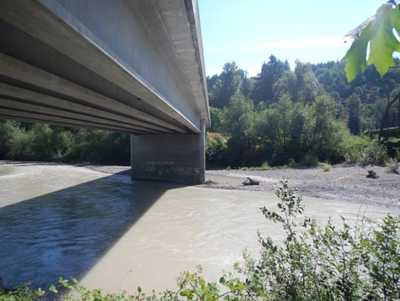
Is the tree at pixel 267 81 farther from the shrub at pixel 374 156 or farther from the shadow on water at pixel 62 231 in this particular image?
the shadow on water at pixel 62 231

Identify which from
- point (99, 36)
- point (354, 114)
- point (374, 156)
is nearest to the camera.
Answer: point (99, 36)

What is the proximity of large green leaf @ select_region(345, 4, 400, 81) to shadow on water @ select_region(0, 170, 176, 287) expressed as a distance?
18.4 feet

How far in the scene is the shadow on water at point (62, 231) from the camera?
5.45 metres

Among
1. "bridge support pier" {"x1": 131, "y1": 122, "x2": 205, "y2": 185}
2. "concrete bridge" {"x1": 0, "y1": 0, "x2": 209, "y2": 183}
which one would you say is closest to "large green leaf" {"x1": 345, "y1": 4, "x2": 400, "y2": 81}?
"concrete bridge" {"x1": 0, "y1": 0, "x2": 209, "y2": 183}

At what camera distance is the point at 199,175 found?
1800cm

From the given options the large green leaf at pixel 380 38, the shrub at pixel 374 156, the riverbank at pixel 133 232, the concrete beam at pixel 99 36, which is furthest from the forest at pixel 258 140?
the large green leaf at pixel 380 38

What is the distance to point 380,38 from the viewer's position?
1.13m

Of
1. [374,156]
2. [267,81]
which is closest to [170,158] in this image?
[374,156]

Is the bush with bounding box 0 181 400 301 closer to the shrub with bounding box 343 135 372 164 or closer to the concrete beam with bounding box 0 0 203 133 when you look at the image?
the concrete beam with bounding box 0 0 203 133

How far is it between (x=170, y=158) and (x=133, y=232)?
37.3ft

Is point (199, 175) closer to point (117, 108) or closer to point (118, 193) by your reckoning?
point (118, 193)

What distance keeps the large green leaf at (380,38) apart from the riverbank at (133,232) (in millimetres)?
3494

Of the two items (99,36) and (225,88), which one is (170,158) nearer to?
(99,36)

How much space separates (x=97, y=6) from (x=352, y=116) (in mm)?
71400
